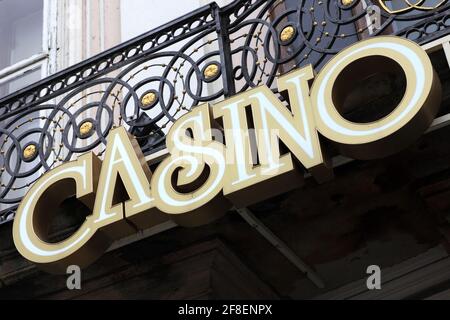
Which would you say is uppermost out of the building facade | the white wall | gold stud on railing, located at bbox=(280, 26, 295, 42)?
the white wall

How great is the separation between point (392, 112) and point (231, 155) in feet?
2.80

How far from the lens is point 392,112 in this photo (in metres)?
4.59

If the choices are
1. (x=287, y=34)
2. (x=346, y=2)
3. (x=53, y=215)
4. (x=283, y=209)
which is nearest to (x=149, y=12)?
(x=287, y=34)

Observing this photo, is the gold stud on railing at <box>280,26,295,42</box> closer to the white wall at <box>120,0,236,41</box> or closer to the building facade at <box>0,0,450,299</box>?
the building facade at <box>0,0,450,299</box>

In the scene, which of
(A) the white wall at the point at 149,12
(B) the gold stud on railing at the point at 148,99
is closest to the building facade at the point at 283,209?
(B) the gold stud on railing at the point at 148,99

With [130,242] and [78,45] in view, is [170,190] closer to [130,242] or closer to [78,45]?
[130,242]

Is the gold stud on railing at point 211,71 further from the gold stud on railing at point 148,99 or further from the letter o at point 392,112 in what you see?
the letter o at point 392,112

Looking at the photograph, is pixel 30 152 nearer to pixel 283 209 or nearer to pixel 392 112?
pixel 283 209

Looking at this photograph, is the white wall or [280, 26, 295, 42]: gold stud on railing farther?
the white wall

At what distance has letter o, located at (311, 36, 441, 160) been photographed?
453cm

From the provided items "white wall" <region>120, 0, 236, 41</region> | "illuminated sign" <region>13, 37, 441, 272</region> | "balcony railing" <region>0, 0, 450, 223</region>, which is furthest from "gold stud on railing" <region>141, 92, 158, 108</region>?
"white wall" <region>120, 0, 236, 41</region>
